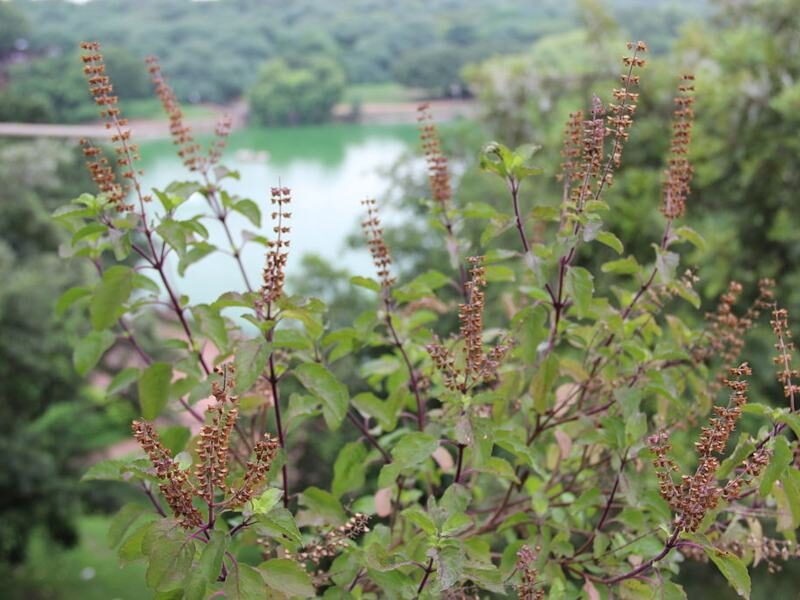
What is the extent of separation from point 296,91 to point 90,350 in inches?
360

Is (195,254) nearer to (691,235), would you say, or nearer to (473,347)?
(473,347)

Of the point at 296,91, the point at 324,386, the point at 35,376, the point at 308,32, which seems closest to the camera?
the point at 324,386

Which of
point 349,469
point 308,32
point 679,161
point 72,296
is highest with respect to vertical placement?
point 308,32

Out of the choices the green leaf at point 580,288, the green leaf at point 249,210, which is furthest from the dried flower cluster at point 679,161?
the green leaf at point 249,210

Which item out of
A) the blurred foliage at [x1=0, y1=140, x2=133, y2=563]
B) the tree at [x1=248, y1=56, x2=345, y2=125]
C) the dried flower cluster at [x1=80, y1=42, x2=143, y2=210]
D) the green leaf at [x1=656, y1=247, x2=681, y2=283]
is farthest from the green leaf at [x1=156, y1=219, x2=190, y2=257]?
the tree at [x1=248, y1=56, x2=345, y2=125]

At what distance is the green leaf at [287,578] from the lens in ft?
2.11

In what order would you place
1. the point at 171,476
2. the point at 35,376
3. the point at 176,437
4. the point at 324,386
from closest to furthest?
the point at 171,476
the point at 324,386
the point at 176,437
the point at 35,376

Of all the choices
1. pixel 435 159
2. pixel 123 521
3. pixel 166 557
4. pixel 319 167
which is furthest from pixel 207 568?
pixel 319 167

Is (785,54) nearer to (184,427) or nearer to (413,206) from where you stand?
(413,206)

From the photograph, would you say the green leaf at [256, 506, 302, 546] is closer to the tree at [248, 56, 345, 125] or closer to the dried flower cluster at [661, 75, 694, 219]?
the dried flower cluster at [661, 75, 694, 219]

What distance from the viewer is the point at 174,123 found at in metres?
0.99

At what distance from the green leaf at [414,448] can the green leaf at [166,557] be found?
0.21 metres

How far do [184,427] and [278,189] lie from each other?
1.07 feet

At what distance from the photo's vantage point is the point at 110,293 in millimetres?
821
